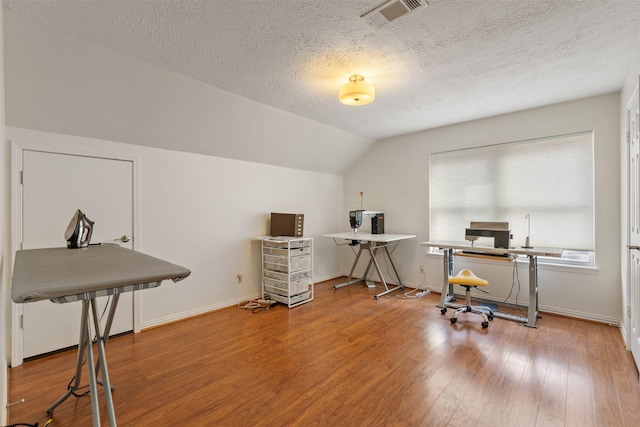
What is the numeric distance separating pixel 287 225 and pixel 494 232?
2.59 metres

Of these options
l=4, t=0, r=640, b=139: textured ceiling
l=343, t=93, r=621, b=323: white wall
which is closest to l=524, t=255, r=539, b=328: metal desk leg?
l=343, t=93, r=621, b=323: white wall

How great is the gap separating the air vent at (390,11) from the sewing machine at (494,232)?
2.59 m

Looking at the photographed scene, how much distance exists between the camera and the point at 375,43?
2.15 m

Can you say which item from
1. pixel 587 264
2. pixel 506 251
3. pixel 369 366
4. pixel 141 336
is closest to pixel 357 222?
pixel 506 251

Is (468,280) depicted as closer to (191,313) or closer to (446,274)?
(446,274)

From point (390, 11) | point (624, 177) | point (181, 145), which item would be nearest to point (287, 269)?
point (181, 145)

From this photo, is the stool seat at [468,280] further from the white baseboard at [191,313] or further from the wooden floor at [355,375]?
the white baseboard at [191,313]

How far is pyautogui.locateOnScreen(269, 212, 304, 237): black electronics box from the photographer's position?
4062 millimetres

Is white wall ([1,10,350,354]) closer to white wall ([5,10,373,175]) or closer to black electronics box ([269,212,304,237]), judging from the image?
white wall ([5,10,373,175])

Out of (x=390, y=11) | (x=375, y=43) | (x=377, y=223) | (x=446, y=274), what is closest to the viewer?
(x=390, y=11)

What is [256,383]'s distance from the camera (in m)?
2.15

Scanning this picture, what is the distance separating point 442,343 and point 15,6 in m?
4.05

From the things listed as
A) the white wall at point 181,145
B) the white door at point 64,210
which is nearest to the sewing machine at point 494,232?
the white wall at point 181,145

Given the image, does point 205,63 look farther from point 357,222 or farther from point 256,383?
point 357,222
